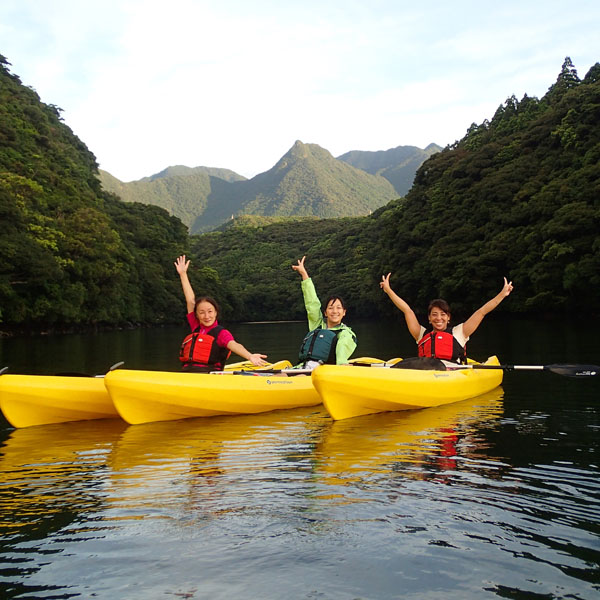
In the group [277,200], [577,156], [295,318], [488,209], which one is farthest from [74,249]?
[277,200]

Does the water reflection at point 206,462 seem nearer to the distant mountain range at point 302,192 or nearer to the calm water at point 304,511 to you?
the calm water at point 304,511

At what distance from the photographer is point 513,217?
37.9 metres

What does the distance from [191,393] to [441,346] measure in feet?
11.3

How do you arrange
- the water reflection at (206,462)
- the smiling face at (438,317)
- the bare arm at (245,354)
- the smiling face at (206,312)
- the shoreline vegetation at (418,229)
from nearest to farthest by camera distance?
the water reflection at (206,462) < the bare arm at (245,354) < the smiling face at (206,312) < the smiling face at (438,317) < the shoreline vegetation at (418,229)

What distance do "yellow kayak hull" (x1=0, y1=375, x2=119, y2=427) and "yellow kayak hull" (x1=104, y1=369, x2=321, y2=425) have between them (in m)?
0.57

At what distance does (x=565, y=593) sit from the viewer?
8.41 ft

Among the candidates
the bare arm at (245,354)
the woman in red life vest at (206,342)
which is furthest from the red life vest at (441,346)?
the bare arm at (245,354)

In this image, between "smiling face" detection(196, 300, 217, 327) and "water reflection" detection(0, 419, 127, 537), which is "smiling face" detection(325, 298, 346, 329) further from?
"water reflection" detection(0, 419, 127, 537)

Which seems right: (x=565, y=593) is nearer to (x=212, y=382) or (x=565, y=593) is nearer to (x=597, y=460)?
(x=597, y=460)

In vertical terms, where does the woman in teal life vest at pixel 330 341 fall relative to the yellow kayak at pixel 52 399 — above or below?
above

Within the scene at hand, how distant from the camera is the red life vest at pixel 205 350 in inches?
289

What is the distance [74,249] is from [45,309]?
6.03 meters

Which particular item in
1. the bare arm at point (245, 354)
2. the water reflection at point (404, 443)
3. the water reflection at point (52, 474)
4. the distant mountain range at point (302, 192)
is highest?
the distant mountain range at point (302, 192)

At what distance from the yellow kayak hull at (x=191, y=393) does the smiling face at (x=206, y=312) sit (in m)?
0.69
